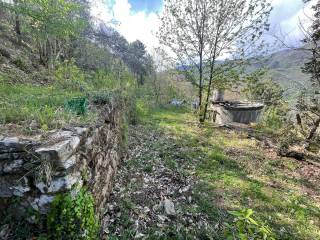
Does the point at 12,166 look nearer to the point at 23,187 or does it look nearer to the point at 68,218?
the point at 23,187

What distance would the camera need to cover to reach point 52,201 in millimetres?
1971

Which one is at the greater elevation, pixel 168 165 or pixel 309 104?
pixel 309 104

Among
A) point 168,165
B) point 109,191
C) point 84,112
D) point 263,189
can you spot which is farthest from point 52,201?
point 263,189

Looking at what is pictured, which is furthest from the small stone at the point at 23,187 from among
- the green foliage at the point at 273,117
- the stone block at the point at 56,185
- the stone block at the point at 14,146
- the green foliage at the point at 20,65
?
the green foliage at the point at 273,117

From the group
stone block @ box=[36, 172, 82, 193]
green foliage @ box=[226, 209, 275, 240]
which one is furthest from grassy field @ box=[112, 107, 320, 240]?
stone block @ box=[36, 172, 82, 193]

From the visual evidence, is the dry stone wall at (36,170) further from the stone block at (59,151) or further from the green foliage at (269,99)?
the green foliage at (269,99)

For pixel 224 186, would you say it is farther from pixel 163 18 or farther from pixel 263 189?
pixel 163 18

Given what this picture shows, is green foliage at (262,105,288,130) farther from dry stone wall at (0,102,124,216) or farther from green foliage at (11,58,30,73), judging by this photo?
dry stone wall at (0,102,124,216)

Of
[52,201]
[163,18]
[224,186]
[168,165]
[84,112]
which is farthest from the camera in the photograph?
[163,18]

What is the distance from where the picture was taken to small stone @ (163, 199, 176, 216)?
3.52 m

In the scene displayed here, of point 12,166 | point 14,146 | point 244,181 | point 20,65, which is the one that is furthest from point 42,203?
point 20,65

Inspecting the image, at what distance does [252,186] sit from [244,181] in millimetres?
259

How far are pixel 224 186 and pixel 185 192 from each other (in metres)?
1.01

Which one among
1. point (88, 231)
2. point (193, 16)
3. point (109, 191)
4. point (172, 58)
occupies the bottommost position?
point (109, 191)
